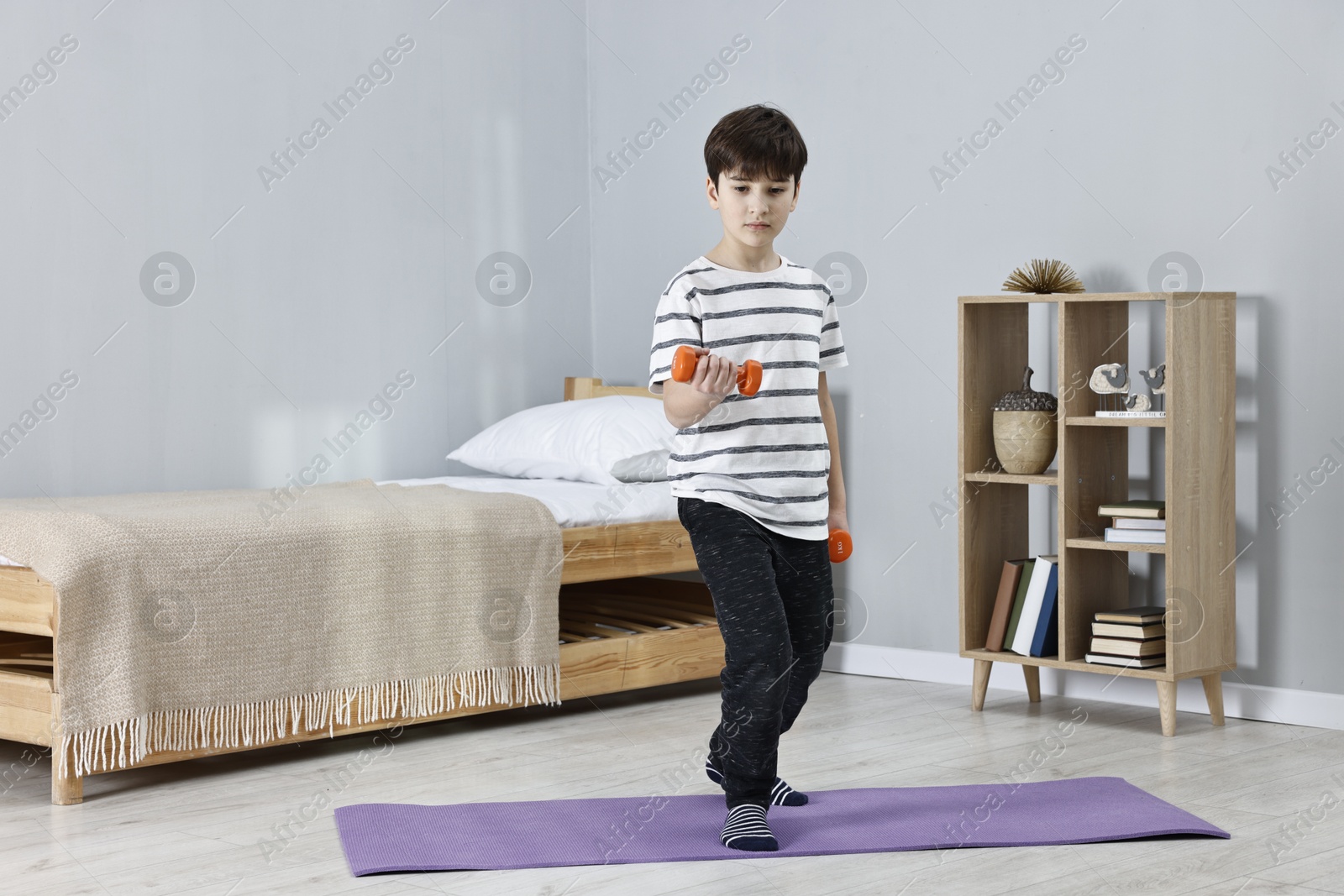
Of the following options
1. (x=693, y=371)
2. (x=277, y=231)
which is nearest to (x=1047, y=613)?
(x=693, y=371)

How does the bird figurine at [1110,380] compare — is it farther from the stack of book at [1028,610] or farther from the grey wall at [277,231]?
the grey wall at [277,231]

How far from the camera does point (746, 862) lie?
6.26 feet

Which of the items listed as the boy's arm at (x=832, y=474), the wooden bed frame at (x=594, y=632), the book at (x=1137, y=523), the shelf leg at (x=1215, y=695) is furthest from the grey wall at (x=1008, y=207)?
the boy's arm at (x=832, y=474)

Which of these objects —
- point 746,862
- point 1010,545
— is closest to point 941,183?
point 1010,545

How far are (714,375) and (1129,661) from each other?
148 cm

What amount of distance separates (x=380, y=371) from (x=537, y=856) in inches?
80.5

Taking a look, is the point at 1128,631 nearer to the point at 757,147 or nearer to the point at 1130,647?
the point at 1130,647

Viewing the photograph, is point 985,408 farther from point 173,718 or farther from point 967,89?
point 173,718

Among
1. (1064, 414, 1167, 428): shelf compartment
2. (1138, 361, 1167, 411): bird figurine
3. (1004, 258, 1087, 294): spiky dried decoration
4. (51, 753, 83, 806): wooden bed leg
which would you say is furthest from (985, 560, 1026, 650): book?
(51, 753, 83, 806): wooden bed leg

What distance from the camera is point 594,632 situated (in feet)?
10.3

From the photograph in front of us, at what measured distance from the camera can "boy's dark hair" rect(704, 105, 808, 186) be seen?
190cm

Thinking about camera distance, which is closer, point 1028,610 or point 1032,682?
point 1028,610

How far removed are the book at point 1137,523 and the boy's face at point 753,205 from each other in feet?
4.08

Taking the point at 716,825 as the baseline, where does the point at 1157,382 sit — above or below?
above
